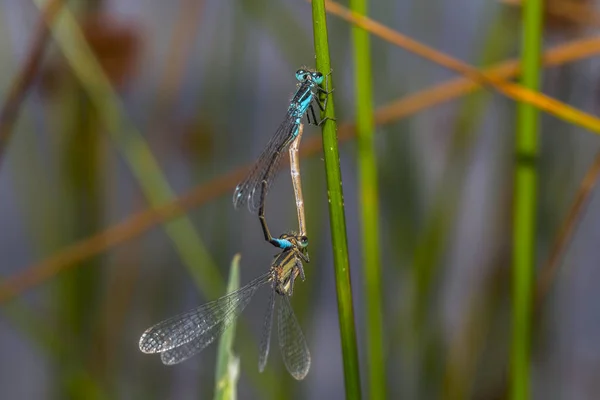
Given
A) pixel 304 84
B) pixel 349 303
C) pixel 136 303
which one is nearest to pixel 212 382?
pixel 136 303

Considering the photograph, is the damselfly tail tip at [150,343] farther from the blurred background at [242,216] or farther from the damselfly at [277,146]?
the blurred background at [242,216]

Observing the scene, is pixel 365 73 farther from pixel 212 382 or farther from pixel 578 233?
pixel 578 233

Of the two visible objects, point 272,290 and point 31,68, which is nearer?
point 272,290

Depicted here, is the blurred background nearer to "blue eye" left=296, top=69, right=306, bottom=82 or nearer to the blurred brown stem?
Answer: the blurred brown stem

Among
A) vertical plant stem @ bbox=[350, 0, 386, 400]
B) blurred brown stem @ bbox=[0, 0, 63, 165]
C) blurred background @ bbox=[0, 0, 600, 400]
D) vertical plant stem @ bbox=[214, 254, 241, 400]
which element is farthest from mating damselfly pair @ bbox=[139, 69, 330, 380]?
blurred brown stem @ bbox=[0, 0, 63, 165]

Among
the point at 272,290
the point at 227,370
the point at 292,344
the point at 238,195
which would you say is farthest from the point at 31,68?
the point at 227,370

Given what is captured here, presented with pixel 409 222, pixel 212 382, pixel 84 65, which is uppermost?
pixel 84 65

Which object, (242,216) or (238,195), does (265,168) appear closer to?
(238,195)

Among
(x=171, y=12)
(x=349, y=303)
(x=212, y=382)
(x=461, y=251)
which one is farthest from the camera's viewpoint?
(x=171, y=12)
